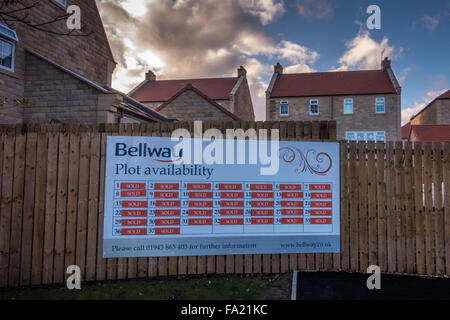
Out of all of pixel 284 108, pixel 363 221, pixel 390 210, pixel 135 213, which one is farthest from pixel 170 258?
pixel 284 108

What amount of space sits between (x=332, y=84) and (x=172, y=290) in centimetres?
3369

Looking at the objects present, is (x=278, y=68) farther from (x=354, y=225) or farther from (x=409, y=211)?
A: (x=354, y=225)

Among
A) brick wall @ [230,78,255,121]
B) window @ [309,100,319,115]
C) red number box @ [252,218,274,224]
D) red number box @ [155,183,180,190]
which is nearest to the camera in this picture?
red number box @ [155,183,180,190]

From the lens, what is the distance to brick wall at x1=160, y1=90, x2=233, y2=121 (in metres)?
19.4

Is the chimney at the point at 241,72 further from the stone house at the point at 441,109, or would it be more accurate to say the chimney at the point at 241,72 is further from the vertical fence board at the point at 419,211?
the vertical fence board at the point at 419,211

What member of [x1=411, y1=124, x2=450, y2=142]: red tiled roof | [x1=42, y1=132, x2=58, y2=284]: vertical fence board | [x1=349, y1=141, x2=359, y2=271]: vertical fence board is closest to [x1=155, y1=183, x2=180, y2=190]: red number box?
[x1=42, y1=132, x2=58, y2=284]: vertical fence board

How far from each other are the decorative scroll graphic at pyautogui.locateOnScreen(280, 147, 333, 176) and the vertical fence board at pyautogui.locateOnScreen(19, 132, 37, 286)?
4.50 m

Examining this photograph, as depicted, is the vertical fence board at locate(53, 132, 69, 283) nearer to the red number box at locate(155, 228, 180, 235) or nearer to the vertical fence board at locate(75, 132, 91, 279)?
the vertical fence board at locate(75, 132, 91, 279)

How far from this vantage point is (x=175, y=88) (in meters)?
37.9

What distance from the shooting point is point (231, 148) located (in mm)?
5402
